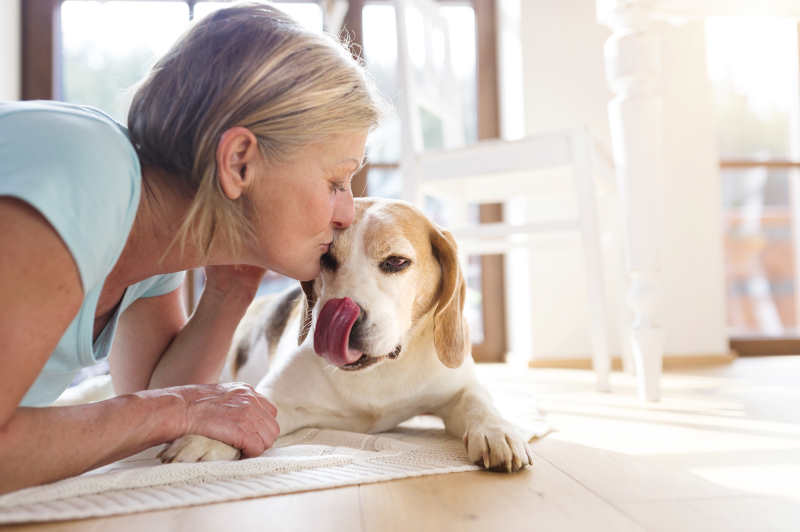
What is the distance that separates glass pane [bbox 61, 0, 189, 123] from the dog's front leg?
2.91m

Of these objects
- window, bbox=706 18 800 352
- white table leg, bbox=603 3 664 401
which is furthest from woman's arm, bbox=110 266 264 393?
window, bbox=706 18 800 352

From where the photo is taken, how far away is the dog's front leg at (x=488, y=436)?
41.5 inches

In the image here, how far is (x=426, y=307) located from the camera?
1374 mm

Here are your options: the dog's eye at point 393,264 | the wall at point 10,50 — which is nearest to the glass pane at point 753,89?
the dog's eye at point 393,264

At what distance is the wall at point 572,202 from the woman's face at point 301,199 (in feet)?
7.31

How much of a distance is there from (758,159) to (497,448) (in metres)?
3.34

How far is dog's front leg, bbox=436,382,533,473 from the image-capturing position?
105cm

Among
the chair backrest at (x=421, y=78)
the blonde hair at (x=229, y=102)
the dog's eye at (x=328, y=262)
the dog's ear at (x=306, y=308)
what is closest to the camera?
the blonde hair at (x=229, y=102)

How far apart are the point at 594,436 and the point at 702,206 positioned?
235 centimetres

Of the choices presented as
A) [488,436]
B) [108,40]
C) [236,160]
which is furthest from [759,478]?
[108,40]

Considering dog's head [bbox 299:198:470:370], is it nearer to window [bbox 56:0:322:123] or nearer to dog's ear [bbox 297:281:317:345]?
dog's ear [bbox 297:281:317:345]

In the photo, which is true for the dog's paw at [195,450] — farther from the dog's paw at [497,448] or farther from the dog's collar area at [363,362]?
the dog's paw at [497,448]

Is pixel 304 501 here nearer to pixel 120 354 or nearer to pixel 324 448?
pixel 324 448

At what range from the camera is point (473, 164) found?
2.31 m
